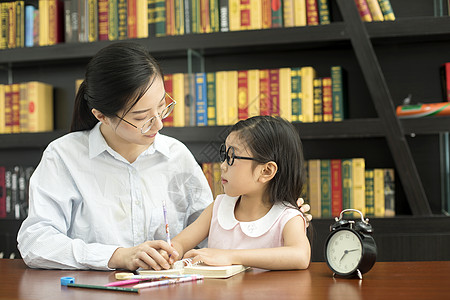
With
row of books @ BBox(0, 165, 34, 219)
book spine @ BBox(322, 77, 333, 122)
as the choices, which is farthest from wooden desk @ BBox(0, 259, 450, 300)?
row of books @ BBox(0, 165, 34, 219)

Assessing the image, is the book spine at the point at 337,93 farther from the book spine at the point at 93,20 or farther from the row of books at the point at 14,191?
the row of books at the point at 14,191

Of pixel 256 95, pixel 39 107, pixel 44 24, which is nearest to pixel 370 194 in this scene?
pixel 256 95

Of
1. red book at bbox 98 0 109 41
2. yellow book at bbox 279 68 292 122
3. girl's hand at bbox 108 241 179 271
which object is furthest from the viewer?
red book at bbox 98 0 109 41

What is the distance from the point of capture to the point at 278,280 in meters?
1.21

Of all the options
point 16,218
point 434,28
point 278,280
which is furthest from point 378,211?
point 16,218

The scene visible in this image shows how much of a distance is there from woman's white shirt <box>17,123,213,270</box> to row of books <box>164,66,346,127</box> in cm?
87

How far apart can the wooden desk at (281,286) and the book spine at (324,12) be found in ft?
4.93

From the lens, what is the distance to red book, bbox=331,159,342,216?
259 centimetres

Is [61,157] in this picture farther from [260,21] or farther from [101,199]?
[260,21]

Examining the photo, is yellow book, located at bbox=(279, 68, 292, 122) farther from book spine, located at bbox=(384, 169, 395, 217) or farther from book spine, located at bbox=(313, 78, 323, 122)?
book spine, located at bbox=(384, 169, 395, 217)

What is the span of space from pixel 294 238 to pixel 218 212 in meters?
0.25

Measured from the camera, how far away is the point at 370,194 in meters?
2.58

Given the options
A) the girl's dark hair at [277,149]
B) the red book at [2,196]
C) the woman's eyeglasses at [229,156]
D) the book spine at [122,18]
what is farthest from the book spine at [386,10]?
the red book at [2,196]

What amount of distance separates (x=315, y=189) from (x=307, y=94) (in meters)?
0.43
